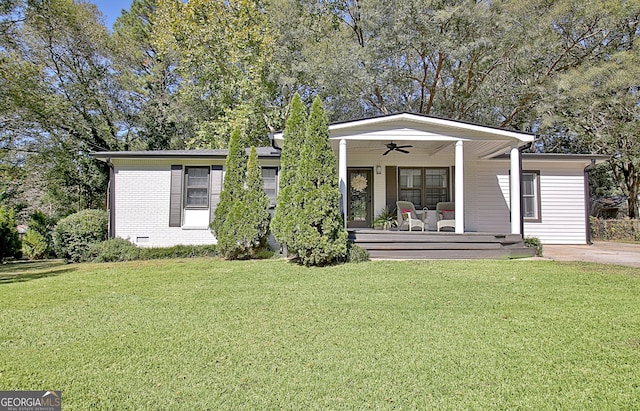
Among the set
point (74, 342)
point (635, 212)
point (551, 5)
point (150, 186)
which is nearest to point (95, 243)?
point (150, 186)

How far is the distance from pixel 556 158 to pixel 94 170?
19.2 metres

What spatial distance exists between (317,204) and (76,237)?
6848 millimetres

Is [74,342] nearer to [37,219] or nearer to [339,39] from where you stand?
[37,219]

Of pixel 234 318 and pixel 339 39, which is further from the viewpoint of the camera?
pixel 339 39

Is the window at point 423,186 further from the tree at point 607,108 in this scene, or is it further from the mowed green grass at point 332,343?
the tree at point 607,108

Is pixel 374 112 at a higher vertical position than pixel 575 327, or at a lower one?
higher

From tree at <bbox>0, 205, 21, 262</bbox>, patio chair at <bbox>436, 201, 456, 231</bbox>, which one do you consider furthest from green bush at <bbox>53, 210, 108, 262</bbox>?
patio chair at <bbox>436, 201, 456, 231</bbox>

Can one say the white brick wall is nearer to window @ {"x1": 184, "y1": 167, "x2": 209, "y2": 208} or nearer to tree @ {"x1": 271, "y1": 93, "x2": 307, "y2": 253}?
window @ {"x1": 184, "y1": 167, "x2": 209, "y2": 208}

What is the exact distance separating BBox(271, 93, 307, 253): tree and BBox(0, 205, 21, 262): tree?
33.0 ft

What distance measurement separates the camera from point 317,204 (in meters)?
7.82

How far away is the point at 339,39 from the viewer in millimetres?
17391

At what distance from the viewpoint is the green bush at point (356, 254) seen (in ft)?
26.6

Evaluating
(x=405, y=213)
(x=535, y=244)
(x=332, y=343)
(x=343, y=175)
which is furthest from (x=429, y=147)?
(x=332, y=343)

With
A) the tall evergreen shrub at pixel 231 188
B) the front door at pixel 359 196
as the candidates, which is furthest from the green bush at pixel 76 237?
the front door at pixel 359 196
